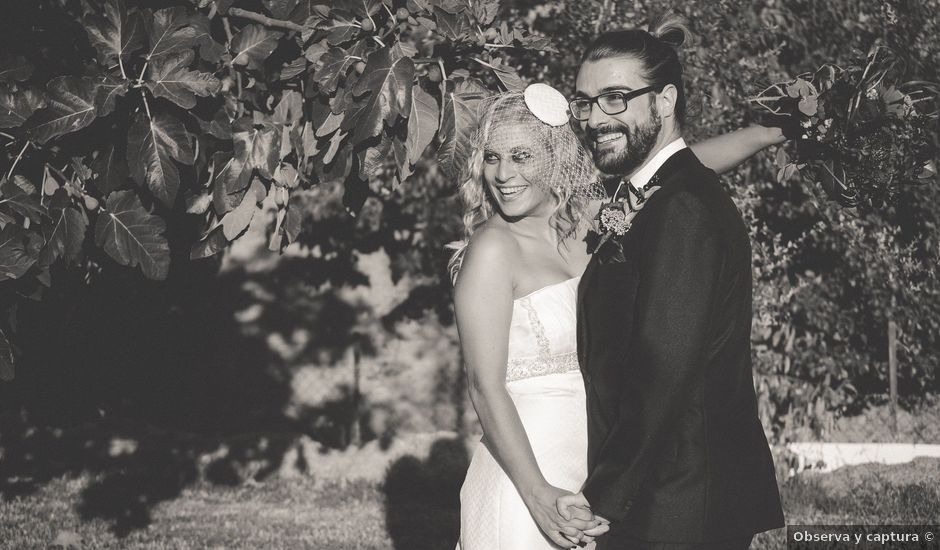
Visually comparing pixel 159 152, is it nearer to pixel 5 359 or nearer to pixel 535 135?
pixel 5 359

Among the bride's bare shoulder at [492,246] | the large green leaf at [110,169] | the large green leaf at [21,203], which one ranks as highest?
the large green leaf at [110,169]

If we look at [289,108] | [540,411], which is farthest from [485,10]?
[540,411]

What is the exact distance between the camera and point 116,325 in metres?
8.27

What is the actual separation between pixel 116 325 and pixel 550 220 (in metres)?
6.03

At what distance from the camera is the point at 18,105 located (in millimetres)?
3084

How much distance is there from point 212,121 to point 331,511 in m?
3.92

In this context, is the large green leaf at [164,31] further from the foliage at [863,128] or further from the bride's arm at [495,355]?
the foliage at [863,128]

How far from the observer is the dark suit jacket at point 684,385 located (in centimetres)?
231

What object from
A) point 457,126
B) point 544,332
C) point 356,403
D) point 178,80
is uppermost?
point 178,80

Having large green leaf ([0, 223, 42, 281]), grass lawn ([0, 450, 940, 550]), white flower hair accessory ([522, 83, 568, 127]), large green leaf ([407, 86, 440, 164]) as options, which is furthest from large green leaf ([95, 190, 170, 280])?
grass lawn ([0, 450, 940, 550])

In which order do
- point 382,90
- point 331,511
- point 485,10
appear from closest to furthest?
point 382,90, point 485,10, point 331,511

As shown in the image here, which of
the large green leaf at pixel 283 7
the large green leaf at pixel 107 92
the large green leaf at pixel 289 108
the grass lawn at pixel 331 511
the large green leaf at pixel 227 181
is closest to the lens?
the large green leaf at pixel 107 92

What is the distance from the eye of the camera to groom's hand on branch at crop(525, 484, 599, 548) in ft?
8.21

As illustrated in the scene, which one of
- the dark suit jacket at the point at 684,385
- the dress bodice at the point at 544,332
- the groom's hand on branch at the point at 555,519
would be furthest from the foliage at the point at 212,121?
the groom's hand on branch at the point at 555,519
